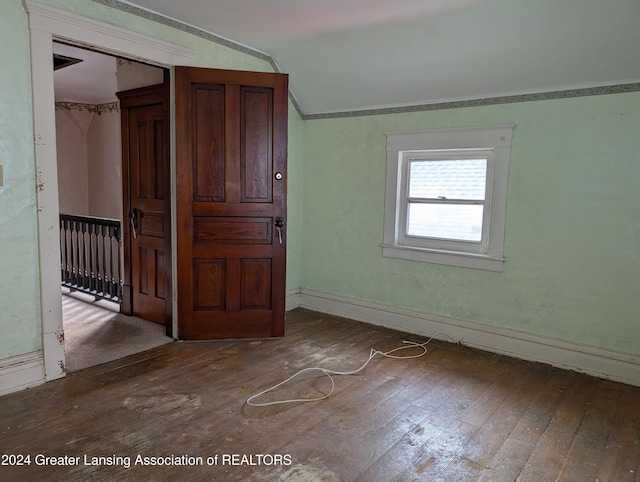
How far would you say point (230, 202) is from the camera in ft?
11.9

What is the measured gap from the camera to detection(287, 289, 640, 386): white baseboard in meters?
3.18

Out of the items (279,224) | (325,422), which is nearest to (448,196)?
(279,224)

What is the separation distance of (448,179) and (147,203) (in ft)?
8.98

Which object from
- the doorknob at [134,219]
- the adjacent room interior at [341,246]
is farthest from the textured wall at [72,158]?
the doorknob at [134,219]

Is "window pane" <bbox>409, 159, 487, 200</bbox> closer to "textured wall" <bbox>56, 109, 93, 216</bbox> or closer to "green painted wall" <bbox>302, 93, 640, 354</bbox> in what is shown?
"green painted wall" <bbox>302, 93, 640, 354</bbox>

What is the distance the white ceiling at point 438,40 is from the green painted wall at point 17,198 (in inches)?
34.7

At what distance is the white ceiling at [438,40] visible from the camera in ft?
9.14

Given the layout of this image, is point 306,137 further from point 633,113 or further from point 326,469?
point 326,469

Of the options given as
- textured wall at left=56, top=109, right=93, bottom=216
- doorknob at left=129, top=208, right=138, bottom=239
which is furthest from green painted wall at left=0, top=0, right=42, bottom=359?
textured wall at left=56, top=109, right=93, bottom=216

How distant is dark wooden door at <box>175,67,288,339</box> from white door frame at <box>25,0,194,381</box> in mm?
685

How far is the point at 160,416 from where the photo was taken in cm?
249

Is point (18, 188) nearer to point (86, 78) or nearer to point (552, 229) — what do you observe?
point (86, 78)

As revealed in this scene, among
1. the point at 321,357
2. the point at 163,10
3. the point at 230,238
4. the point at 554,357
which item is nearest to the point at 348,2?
the point at 163,10

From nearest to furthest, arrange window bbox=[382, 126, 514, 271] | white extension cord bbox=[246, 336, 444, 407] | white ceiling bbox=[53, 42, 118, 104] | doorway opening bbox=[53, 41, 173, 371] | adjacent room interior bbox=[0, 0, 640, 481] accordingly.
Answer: adjacent room interior bbox=[0, 0, 640, 481] < white extension cord bbox=[246, 336, 444, 407] < window bbox=[382, 126, 514, 271] < doorway opening bbox=[53, 41, 173, 371] < white ceiling bbox=[53, 42, 118, 104]
